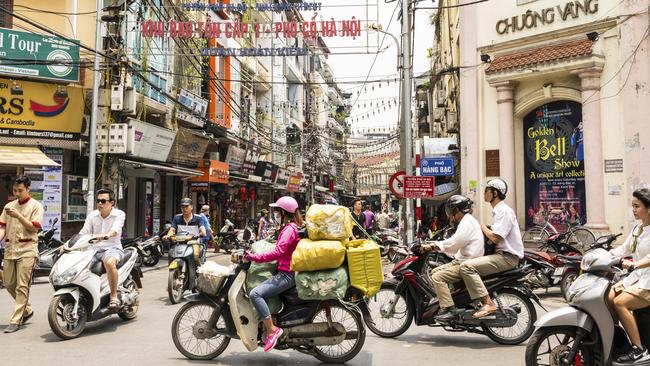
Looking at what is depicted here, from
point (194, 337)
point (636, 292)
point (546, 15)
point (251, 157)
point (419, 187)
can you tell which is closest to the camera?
point (636, 292)

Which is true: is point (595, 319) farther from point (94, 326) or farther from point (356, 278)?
point (94, 326)

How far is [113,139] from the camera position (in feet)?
47.3

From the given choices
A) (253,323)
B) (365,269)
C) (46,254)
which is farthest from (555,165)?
(46,254)

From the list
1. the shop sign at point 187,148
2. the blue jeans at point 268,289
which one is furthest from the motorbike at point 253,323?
the shop sign at point 187,148

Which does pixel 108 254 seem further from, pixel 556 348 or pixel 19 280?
pixel 556 348

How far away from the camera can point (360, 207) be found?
15453mm

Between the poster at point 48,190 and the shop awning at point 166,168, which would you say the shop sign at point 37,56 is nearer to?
the poster at point 48,190

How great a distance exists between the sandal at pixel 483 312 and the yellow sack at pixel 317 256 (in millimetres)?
1941

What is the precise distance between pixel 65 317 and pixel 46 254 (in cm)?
664

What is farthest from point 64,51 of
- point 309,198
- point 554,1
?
point 309,198

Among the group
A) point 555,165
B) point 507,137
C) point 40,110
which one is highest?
point 40,110

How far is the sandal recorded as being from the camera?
5.93m

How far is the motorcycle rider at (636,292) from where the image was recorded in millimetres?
4098

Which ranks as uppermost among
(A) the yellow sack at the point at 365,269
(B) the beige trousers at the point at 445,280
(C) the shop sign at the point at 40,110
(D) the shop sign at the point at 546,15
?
(D) the shop sign at the point at 546,15
